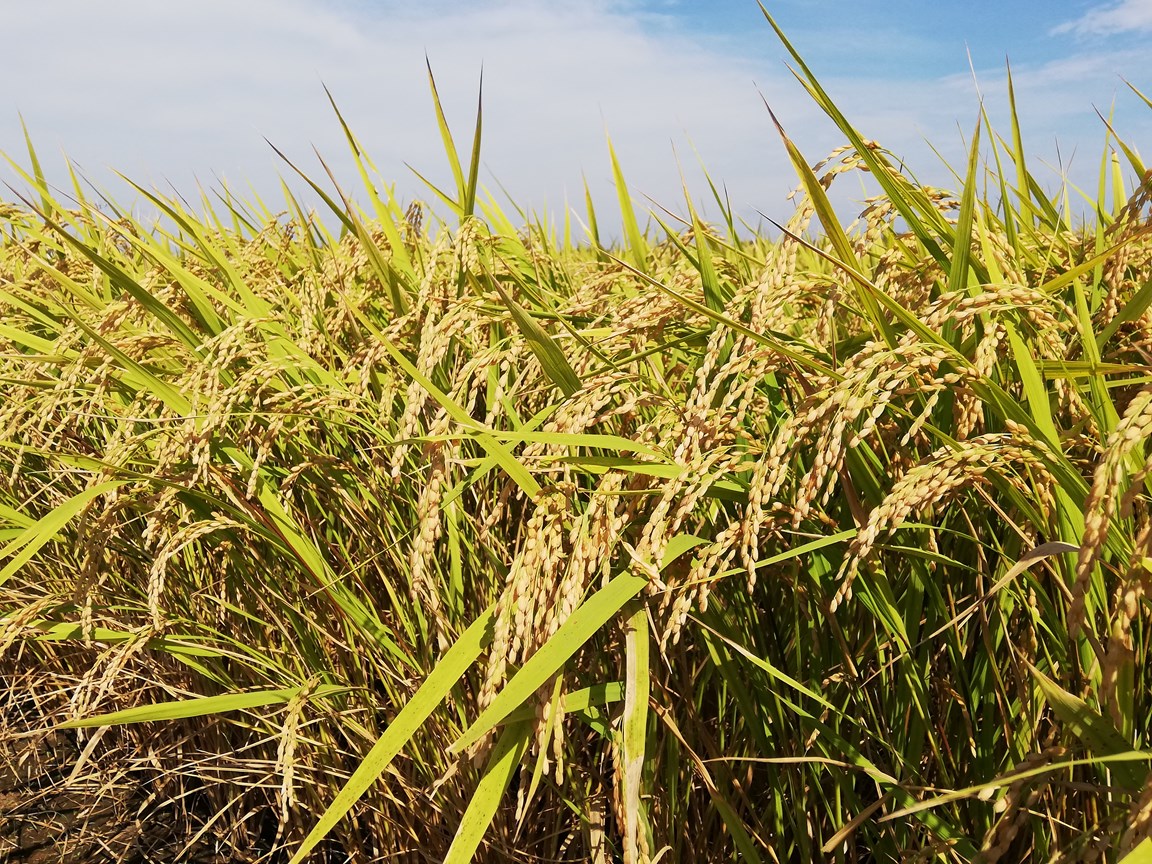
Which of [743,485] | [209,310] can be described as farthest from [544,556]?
[209,310]

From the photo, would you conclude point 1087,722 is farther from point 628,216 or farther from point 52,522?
point 628,216

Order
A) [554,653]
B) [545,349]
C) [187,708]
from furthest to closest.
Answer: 1. [187,708]
2. [545,349]
3. [554,653]

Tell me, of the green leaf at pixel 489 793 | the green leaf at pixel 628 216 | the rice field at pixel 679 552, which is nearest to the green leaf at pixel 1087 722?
the rice field at pixel 679 552

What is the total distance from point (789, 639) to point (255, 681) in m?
1.17

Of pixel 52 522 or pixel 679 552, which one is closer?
pixel 679 552

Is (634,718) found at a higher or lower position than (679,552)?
lower

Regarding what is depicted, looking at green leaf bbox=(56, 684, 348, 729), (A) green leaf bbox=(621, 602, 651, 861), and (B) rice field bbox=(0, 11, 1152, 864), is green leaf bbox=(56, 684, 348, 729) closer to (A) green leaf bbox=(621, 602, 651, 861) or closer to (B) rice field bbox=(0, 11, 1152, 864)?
(B) rice field bbox=(0, 11, 1152, 864)

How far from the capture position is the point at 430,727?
1.67 meters

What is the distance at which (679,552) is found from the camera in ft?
3.69

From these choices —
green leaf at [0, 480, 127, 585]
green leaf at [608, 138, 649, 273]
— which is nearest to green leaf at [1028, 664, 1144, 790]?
green leaf at [0, 480, 127, 585]

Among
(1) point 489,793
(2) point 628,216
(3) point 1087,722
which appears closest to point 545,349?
(1) point 489,793

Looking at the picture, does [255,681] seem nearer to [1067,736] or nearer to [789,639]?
[789,639]

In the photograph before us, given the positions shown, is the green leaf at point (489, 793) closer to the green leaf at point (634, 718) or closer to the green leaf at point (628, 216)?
the green leaf at point (634, 718)

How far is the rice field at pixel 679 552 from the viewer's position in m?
1.00
